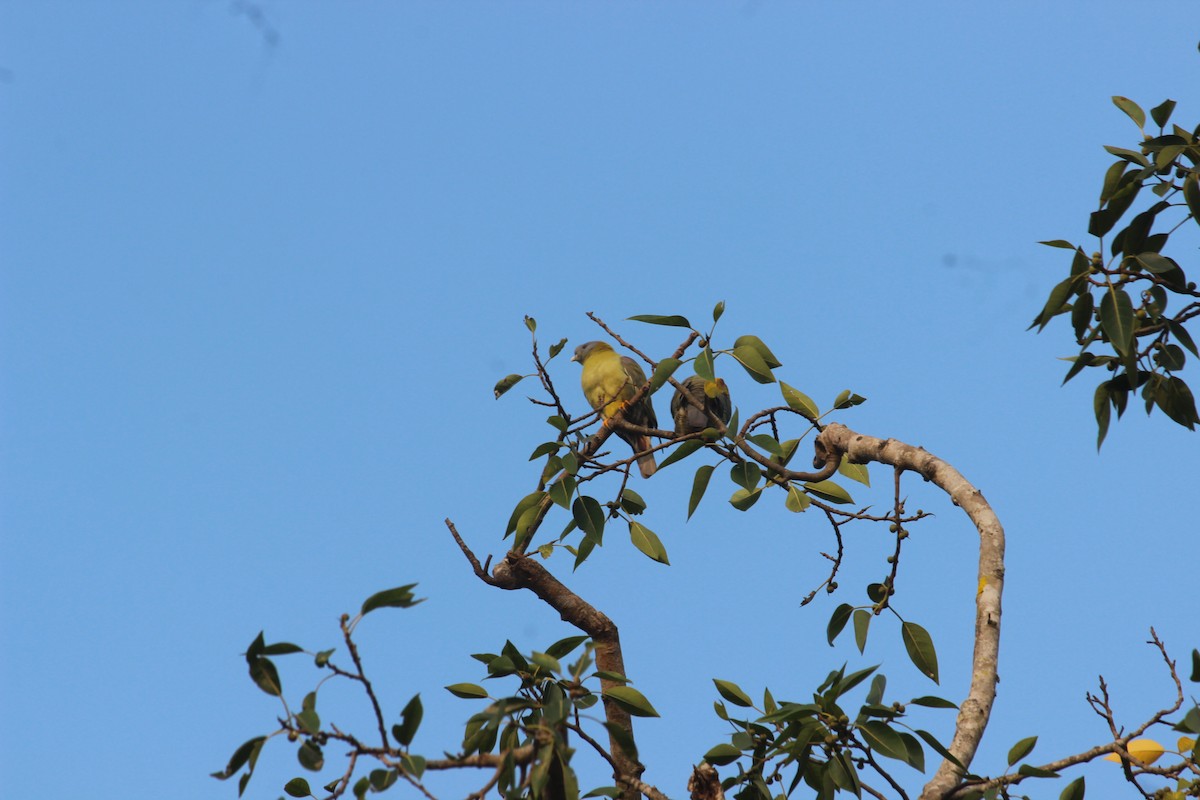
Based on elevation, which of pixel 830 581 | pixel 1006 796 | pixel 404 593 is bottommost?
pixel 1006 796

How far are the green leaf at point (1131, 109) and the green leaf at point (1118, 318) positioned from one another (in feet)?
1.71

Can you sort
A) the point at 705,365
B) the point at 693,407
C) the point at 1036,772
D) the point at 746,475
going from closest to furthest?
the point at 1036,772
the point at 705,365
the point at 746,475
the point at 693,407

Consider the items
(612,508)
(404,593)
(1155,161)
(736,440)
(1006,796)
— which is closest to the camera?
(404,593)

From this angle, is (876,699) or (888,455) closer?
(876,699)

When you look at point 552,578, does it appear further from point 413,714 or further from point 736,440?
point 413,714

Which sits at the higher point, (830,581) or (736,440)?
(736,440)

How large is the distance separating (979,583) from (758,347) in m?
0.88

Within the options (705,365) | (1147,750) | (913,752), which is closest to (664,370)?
(705,365)

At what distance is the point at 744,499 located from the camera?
11.0 ft

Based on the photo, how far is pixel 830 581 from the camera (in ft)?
10.7

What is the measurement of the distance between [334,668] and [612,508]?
1.66m

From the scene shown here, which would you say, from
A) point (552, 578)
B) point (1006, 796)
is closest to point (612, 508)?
point (552, 578)

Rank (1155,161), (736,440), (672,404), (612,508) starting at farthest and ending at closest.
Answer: (672,404)
(612,508)
(736,440)
(1155,161)

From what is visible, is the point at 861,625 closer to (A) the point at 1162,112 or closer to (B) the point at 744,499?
(B) the point at 744,499
